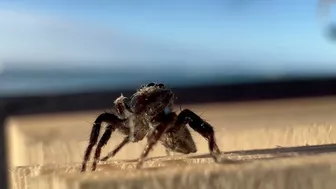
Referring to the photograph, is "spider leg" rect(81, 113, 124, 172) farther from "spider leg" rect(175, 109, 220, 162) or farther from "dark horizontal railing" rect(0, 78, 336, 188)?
"dark horizontal railing" rect(0, 78, 336, 188)

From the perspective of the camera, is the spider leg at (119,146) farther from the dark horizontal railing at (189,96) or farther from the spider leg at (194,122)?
the dark horizontal railing at (189,96)

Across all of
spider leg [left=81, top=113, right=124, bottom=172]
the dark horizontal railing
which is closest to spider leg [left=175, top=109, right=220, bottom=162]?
spider leg [left=81, top=113, right=124, bottom=172]

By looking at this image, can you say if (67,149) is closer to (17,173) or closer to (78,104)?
(17,173)

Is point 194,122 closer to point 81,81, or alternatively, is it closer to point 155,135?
point 155,135

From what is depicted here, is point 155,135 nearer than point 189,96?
Yes

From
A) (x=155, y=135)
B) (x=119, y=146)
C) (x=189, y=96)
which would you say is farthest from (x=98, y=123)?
(x=189, y=96)

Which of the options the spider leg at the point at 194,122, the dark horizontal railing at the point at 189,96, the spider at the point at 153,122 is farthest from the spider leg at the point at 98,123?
the dark horizontal railing at the point at 189,96
